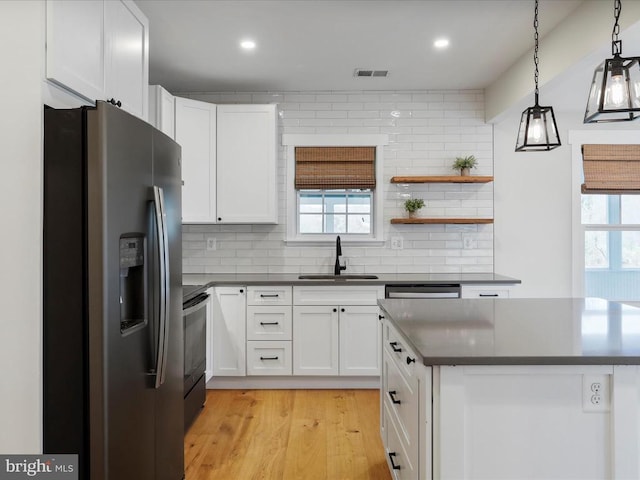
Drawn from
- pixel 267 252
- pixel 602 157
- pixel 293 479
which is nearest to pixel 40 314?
pixel 293 479

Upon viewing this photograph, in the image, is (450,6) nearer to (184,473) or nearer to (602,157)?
(602,157)

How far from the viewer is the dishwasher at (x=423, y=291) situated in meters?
3.68

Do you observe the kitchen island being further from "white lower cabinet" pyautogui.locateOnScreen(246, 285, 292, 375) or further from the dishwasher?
"white lower cabinet" pyautogui.locateOnScreen(246, 285, 292, 375)

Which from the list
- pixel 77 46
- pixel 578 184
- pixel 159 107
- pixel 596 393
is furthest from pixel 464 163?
pixel 77 46

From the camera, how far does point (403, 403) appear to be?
187 centimetres

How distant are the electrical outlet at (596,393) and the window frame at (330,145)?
9.45ft

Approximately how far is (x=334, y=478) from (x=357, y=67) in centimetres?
291

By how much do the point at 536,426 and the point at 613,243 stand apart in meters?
3.65

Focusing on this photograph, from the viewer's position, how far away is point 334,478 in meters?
2.39

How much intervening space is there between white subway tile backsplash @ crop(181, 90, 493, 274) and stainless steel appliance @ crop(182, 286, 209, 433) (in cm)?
91

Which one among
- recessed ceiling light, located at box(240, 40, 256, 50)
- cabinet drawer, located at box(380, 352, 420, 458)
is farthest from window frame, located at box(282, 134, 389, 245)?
cabinet drawer, located at box(380, 352, 420, 458)

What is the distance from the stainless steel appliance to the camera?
2.91m

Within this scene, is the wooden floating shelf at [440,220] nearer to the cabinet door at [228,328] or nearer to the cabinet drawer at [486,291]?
the cabinet drawer at [486,291]

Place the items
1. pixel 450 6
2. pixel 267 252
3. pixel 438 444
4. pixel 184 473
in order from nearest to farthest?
pixel 438 444, pixel 184 473, pixel 450 6, pixel 267 252
